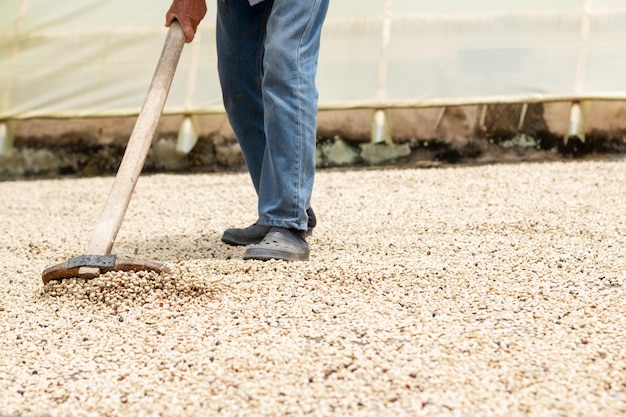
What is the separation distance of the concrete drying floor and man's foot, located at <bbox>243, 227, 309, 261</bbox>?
0.13ft

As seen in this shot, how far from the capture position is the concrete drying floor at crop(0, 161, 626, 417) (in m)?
1.43

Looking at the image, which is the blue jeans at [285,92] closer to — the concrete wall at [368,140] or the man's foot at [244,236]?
the man's foot at [244,236]

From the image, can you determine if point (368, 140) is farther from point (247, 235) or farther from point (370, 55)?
point (247, 235)

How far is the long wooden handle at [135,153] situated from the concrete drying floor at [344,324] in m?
0.14

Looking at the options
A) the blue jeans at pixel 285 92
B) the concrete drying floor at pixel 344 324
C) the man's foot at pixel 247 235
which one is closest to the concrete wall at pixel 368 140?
the concrete drying floor at pixel 344 324

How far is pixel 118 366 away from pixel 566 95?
11.0 feet

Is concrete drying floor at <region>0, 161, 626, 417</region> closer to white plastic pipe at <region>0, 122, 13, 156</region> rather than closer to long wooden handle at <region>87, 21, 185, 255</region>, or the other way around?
long wooden handle at <region>87, 21, 185, 255</region>

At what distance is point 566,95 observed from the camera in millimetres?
4422

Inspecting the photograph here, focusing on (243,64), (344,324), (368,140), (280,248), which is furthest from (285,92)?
(368,140)

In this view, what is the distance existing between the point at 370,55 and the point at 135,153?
266 centimetres

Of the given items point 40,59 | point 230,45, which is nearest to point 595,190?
point 230,45

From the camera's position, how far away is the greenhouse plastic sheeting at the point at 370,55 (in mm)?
4480

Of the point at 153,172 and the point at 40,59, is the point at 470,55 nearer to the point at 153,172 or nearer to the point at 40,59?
the point at 153,172

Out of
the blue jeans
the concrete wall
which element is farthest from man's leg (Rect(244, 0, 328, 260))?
the concrete wall
